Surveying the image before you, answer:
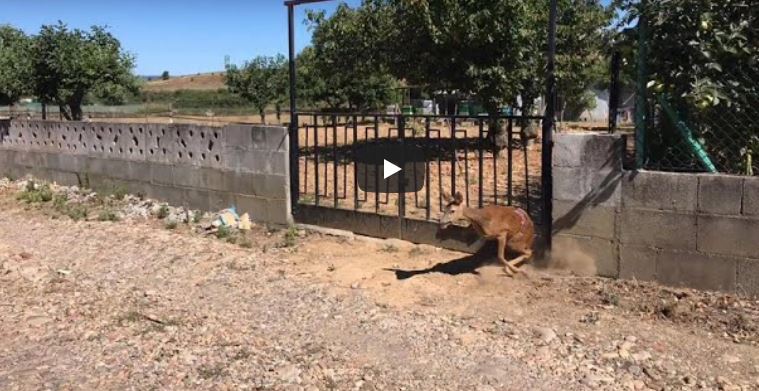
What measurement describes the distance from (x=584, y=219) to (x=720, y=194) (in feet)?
3.41

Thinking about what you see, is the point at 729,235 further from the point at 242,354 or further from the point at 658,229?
the point at 242,354

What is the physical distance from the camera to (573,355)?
4.18 metres

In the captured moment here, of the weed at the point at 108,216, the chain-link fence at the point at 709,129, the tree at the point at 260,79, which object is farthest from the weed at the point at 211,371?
the tree at the point at 260,79

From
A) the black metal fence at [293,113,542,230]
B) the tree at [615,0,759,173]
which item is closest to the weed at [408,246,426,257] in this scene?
the black metal fence at [293,113,542,230]

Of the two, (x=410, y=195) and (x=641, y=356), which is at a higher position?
(x=410, y=195)

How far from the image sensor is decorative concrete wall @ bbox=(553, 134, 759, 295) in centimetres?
479

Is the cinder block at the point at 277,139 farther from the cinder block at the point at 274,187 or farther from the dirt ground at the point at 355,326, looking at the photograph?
the dirt ground at the point at 355,326

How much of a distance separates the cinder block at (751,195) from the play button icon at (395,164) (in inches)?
120

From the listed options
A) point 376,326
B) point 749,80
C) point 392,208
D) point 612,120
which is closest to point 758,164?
point 749,80

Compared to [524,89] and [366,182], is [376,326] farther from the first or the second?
[524,89]

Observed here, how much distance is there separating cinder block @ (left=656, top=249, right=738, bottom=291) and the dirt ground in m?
0.09

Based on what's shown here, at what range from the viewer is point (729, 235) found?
15.8 feet

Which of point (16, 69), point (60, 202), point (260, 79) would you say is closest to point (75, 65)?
point (16, 69)

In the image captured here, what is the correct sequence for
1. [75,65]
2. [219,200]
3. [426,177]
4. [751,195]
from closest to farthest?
[751,195] < [426,177] < [219,200] < [75,65]
